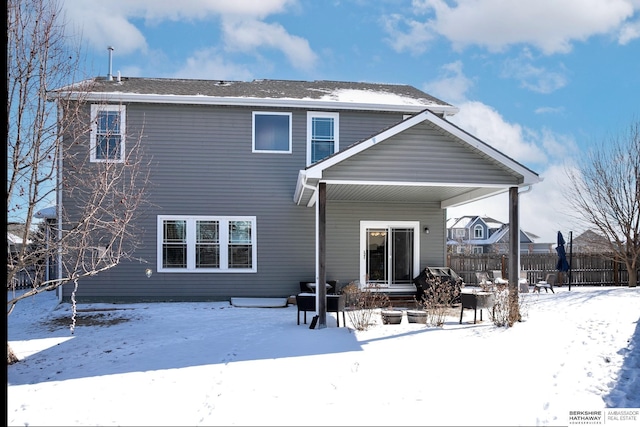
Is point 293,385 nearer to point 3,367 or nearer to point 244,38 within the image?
point 3,367

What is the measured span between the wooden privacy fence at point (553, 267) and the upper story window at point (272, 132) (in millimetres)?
9644

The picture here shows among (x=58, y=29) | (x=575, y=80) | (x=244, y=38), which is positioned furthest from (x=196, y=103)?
(x=575, y=80)

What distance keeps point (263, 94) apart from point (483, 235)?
39272 mm

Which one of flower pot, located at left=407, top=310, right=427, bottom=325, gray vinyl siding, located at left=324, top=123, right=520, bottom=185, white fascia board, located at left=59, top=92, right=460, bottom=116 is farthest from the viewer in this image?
white fascia board, located at left=59, top=92, right=460, bottom=116

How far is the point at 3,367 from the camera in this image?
13.9ft

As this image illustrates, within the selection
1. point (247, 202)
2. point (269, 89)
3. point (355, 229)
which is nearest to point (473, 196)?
point (355, 229)

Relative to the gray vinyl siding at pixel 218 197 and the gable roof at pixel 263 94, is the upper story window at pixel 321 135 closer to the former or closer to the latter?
the gray vinyl siding at pixel 218 197

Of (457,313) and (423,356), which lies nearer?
(423,356)

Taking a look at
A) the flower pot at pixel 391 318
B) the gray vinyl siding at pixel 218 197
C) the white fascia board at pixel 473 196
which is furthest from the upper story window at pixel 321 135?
the flower pot at pixel 391 318

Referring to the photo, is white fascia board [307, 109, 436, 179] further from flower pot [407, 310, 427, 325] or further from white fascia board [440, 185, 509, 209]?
flower pot [407, 310, 427, 325]

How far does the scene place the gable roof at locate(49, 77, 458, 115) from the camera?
12.2m

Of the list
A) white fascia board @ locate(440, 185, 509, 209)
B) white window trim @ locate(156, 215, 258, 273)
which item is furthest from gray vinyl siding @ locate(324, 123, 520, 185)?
white window trim @ locate(156, 215, 258, 273)

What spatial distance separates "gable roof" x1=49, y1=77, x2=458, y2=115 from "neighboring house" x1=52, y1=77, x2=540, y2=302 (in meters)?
0.05

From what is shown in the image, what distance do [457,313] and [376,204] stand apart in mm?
3895
